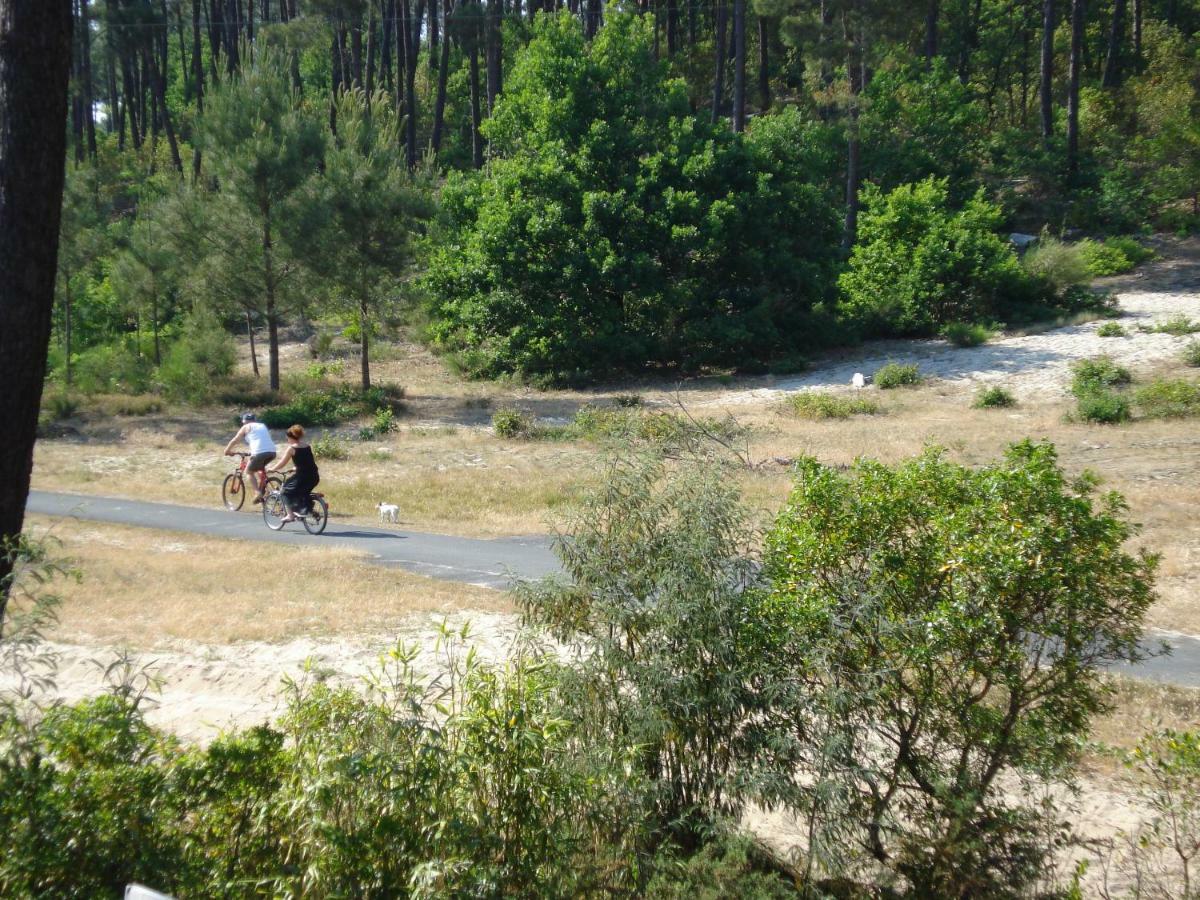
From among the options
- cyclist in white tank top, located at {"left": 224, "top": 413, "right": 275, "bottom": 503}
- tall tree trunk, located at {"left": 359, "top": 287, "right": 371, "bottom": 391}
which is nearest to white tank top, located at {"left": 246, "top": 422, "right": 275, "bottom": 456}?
cyclist in white tank top, located at {"left": 224, "top": 413, "right": 275, "bottom": 503}

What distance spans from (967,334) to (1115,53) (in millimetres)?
25506

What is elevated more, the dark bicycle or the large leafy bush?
the large leafy bush

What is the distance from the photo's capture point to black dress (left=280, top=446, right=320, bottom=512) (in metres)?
16.3

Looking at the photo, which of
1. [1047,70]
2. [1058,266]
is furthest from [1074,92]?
[1058,266]

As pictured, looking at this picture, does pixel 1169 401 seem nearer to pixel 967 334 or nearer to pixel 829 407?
pixel 829 407

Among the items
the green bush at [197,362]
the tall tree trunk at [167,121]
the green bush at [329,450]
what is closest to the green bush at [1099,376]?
the green bush at [329,450]

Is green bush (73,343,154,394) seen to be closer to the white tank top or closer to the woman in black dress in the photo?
the white tank top

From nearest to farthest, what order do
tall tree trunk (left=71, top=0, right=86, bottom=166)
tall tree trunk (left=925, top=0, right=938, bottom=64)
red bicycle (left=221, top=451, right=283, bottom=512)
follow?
red bicycle (left=221, top=451, right=283, bottom=512)
tall tree trunk (left=925, top=0, right=938, bottom=64)
tall tree trunk (left=71, top=0, right=86, bottom=166)

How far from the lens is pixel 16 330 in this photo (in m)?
6.29

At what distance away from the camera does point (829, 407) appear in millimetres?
25438

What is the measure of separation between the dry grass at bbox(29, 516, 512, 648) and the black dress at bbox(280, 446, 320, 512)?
58.9 inches

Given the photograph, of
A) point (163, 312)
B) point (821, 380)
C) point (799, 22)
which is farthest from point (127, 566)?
point (799, 22)

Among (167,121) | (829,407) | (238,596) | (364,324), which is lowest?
(238,596)

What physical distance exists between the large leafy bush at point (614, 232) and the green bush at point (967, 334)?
454 cm
